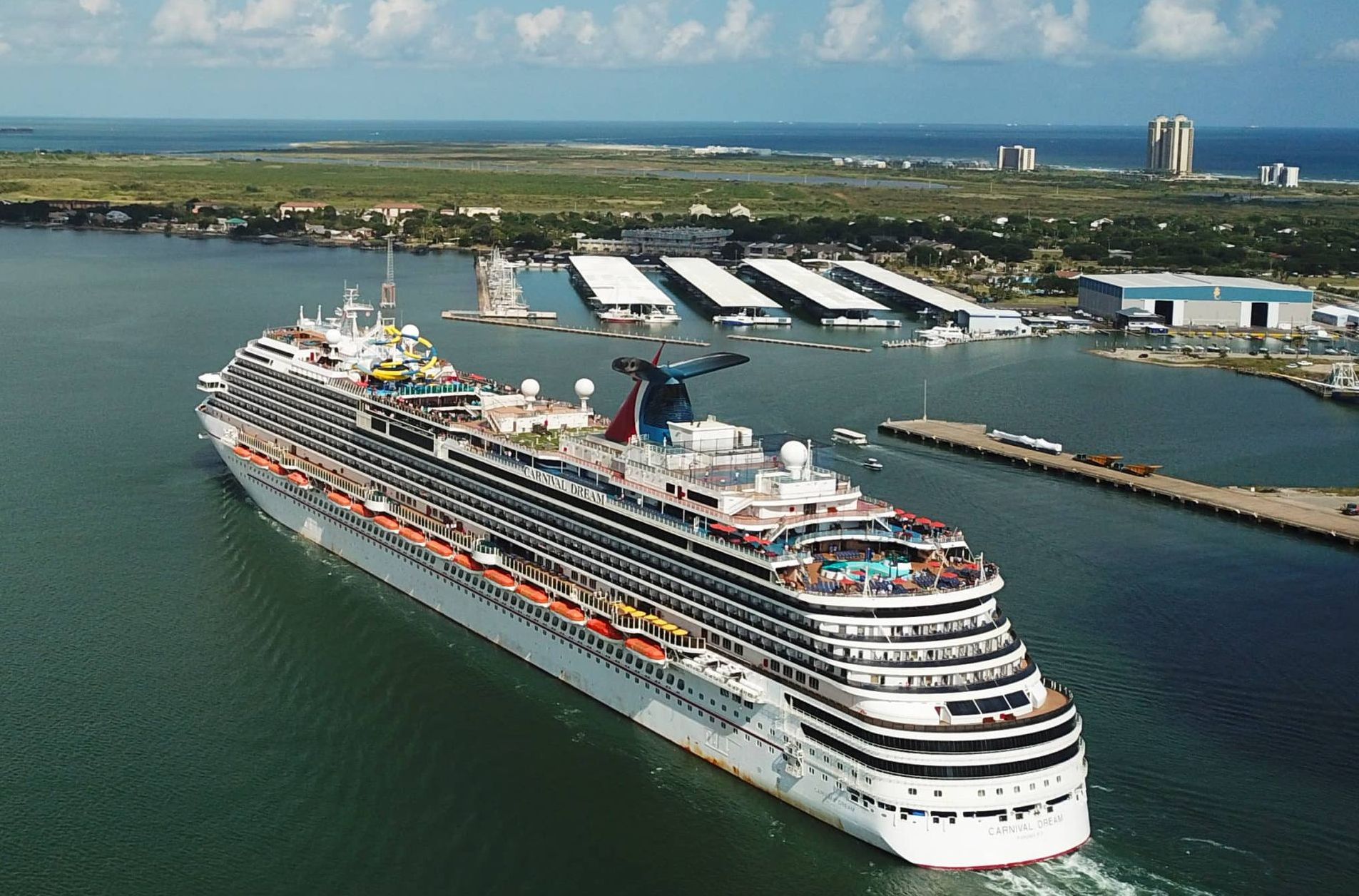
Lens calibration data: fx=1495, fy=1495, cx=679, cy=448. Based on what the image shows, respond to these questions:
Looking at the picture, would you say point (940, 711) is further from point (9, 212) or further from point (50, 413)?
point (9, 212)

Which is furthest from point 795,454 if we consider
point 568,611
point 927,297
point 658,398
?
point 927,297

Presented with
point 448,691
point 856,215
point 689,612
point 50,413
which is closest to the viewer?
point 689,612

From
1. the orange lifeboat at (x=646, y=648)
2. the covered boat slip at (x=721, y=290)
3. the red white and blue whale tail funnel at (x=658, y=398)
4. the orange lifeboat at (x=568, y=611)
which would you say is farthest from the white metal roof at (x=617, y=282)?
the orange lifeboat at (x=646, y=648)

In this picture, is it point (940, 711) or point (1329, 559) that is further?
point (1329, 559)

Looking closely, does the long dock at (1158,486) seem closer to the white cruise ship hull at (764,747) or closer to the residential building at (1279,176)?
the white cruise ship hull at (764,747)

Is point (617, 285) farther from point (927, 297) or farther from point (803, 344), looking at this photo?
point (927, 297)

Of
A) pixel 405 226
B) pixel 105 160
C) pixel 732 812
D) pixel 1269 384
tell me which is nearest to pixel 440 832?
pixel 732 812

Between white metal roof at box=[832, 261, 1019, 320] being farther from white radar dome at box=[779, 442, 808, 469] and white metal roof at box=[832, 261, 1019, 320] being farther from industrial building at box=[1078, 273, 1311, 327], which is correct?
white radar dome at box=[779, 442, 808, 469]
